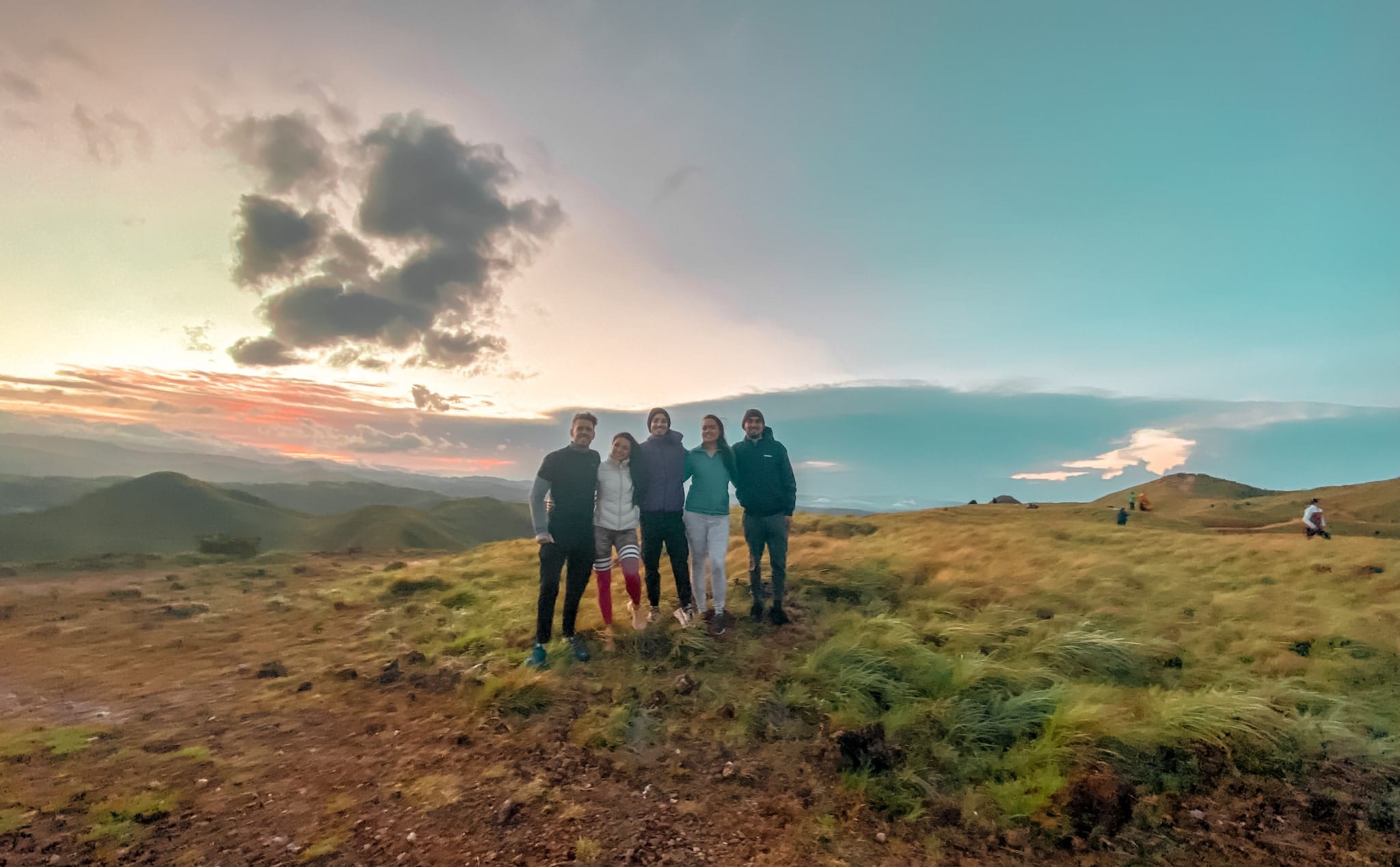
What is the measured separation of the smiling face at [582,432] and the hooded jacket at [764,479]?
2.48 metres

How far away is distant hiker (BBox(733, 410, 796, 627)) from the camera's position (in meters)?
9.77

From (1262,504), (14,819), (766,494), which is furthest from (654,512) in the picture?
(1262,504)

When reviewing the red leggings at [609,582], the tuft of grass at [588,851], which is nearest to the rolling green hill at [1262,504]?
the red leggings at [609,582]

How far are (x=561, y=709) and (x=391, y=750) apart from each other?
200 cm

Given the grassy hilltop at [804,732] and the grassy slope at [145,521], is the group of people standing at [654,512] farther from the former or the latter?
the grassy slope at [145,521]

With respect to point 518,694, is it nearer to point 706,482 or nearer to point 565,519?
point 565,519

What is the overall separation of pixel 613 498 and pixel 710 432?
1962 millimetres

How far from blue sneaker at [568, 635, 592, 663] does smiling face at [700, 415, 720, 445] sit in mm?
3845

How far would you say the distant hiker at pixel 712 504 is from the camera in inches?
380

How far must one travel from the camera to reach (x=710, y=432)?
32.2 feet

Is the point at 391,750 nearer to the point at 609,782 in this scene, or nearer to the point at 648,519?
the point at 609,782

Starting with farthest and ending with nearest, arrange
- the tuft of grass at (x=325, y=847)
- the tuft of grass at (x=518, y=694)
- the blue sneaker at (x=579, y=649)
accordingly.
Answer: the blue sneaker at (x=579, y=649) < the tuft of grass at (x=518, y=694) < the tuft of grass at (x=325, y=847)

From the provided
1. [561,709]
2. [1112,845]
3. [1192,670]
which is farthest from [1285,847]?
[561,709]

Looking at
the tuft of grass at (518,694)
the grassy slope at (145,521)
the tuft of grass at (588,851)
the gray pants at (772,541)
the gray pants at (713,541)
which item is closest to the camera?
the tuft of grass at (588,851)
